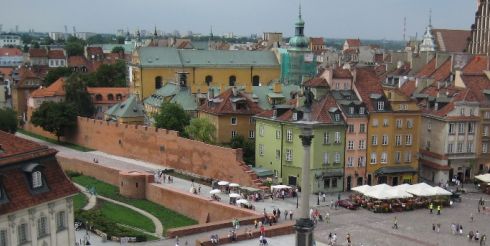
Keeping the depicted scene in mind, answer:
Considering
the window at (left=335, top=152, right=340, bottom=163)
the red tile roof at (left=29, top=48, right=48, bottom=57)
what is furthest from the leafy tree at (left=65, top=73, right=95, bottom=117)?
the red tile roof at (left=29, top=48, right=48, bottom=57)

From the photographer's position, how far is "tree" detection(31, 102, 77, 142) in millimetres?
78125

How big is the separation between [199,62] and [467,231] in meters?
54.1

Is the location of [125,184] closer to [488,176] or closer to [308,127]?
[488,176]

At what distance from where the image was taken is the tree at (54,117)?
78125 mm

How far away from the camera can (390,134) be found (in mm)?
55250

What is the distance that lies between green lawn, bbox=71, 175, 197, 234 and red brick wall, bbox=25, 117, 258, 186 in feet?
22.2

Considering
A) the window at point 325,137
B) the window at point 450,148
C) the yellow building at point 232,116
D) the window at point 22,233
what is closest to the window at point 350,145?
the window at point 325,137

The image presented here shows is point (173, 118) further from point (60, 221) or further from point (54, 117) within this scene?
point (60, 221)

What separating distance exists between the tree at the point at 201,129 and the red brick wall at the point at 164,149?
1227mm

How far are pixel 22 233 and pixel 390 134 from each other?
35.0 m

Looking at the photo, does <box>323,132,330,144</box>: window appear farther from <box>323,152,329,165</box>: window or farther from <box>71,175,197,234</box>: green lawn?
<box>71,175,197,234</box>: green lawn

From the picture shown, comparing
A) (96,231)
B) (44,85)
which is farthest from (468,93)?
(44,85)

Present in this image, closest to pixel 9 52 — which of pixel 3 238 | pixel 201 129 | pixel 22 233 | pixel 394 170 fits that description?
pixel 201 129

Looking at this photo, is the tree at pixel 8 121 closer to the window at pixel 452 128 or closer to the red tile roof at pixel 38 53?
the window at pixel 452 128
